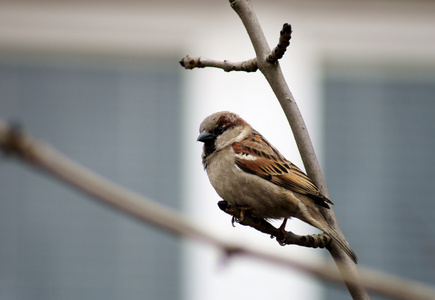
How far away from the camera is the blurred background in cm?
681

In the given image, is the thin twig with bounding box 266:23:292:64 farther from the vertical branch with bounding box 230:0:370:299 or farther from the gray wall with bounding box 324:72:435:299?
the gray wall with bounding box 324:72:435:299

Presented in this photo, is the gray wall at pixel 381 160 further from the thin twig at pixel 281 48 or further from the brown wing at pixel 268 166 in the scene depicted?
the thin twig at pixel 281 48

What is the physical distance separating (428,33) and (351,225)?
2.40 metres

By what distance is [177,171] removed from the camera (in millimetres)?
7070

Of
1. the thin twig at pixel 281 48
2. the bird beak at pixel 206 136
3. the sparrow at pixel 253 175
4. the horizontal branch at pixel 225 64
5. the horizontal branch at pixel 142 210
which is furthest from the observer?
the bird beak at pixel 206 136

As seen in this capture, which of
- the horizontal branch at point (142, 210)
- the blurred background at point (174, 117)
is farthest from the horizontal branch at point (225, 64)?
the blurred background at point (174, 117)

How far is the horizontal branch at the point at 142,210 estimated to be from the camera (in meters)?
0.91

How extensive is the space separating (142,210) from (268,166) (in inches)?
64.4

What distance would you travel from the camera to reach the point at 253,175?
8.20 feet

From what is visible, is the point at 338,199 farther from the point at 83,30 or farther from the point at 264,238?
the point at 83,30

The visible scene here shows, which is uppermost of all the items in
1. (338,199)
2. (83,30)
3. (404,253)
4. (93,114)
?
(83,30)

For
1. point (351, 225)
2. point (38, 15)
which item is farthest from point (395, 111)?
point (38, 15)

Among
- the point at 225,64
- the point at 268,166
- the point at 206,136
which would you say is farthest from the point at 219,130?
the point at 225,64

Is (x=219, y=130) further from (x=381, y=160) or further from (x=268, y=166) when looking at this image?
(x=381, y=160)
